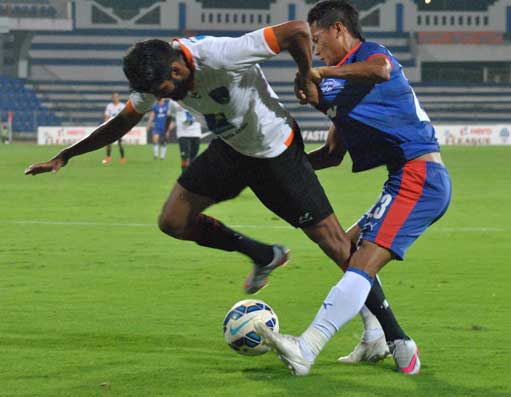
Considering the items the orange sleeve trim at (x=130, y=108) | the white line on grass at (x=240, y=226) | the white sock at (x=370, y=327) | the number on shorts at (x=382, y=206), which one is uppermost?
the orange sleeve trim at (x=130, y=108)

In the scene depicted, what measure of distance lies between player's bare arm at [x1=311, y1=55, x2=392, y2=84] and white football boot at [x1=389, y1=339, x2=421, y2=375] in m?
1.33

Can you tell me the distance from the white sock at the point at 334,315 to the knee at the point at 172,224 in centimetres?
132

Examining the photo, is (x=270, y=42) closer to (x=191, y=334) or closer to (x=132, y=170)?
(x=191, y=334)

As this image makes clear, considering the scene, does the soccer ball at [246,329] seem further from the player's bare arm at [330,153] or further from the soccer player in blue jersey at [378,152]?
the player's bare arm at [330,153]

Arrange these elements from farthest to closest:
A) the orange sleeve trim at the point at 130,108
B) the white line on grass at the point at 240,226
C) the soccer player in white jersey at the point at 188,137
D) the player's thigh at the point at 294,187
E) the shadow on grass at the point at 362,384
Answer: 1. the soccer player in white jersey at the point at 188,137
2. the white line on grass at the point at 240,226
3. the orange sleeve trim at the point at 130,108
4. the player's thigh at the point at 294,187
5. the shadow on grass at the point at 362,384

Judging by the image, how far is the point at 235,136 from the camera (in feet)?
19.9

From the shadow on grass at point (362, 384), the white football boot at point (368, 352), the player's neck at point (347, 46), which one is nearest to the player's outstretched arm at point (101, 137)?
the player's neck at point (347, 46)

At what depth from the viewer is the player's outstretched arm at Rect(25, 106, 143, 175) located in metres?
Answer: 6.48

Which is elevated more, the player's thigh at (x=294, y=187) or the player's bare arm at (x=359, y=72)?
the player's bare arm at (x=359, y=72)

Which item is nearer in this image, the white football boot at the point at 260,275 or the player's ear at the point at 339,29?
the player's ear at the point at 339,29

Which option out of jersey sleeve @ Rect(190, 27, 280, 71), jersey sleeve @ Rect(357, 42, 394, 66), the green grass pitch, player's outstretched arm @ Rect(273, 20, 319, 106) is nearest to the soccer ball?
the green grass pitch

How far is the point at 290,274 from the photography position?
382 inches

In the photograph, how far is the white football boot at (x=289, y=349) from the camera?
536 cm

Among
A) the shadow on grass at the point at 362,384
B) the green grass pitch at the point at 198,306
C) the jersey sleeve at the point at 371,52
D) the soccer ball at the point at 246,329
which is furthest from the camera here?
the soccer ball at the point at 246,329
